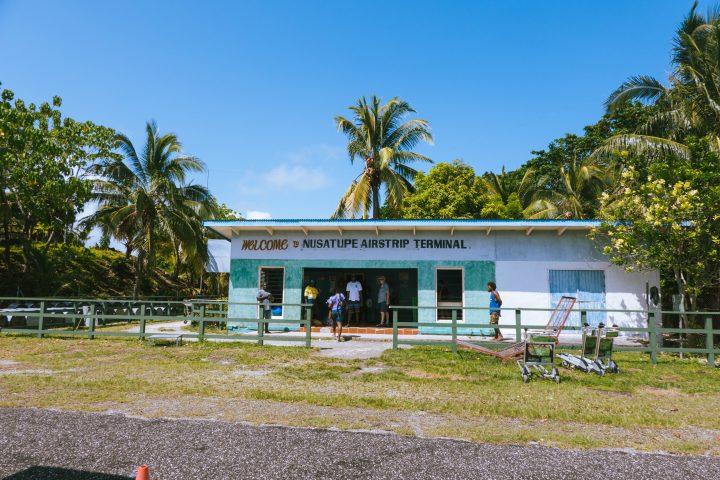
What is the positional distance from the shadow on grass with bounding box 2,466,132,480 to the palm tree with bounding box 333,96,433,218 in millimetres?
20777

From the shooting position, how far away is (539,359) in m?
8.27

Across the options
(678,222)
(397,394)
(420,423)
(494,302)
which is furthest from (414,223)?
(420,423)

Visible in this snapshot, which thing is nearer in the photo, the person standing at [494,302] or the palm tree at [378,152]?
the person standing at [494,302]

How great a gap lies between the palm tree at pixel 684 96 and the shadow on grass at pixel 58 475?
16104 millimetres

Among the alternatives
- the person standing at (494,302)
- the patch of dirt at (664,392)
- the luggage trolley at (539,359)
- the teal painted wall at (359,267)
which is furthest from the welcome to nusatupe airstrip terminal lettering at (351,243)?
the patch of dirt at (664,392)

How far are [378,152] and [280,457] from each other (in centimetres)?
2205

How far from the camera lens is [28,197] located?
679 inches

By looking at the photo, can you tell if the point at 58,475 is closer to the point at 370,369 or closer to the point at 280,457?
the point at 280,457

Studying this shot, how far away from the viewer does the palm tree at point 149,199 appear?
20.9 m

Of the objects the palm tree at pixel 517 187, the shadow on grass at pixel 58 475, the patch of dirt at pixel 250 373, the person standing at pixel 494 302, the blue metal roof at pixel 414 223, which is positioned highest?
the palm tree at pixel 517 187

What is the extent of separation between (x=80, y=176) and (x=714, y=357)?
22.1m

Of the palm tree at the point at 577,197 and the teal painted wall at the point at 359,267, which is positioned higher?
the palm tree at the point at 577,197

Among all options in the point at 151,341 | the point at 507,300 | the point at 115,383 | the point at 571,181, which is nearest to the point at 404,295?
the point at 507,300

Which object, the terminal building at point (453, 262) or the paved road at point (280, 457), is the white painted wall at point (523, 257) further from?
the paved road at point (280, 457)
